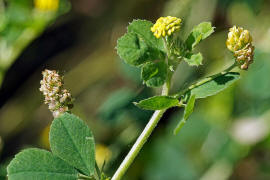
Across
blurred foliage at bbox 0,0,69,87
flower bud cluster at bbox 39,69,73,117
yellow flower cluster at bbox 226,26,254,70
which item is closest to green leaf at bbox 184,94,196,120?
yellow flower cluster at bbox 226,26,254,70

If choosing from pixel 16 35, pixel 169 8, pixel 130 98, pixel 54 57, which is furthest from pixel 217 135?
pixel 54 57

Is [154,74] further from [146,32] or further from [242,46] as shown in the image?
[242,46]

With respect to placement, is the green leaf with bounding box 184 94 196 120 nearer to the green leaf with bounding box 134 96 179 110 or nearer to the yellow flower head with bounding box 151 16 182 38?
the green leaf with bounding box 134 96 179 110

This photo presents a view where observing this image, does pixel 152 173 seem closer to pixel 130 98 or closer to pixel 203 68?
pixel 130 98

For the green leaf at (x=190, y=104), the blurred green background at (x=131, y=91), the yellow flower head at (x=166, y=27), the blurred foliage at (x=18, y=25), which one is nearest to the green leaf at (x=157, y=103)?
the green leaf at (x=190, y=104)

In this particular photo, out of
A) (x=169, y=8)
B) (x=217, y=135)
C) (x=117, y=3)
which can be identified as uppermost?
(x=117, y=3)

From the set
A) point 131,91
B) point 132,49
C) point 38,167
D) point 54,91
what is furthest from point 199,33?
point 131,91
